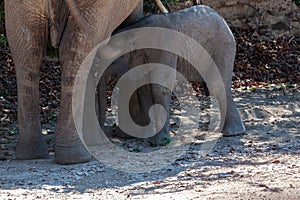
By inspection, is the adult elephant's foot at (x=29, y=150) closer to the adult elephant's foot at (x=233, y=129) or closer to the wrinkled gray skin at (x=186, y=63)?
the wrinkled gray skin at (x=186, y=63)

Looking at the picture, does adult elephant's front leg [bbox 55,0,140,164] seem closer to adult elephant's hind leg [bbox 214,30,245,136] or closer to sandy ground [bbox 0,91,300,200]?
sandy ground [bbox 0,91,300,200]

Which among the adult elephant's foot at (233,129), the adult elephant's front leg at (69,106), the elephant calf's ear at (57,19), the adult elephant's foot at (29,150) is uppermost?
the elephant calf's ear at (57,19)

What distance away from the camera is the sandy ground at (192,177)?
17.5 feet

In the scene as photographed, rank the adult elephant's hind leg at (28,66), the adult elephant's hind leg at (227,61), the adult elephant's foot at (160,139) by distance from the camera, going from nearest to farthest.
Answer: the adult elephant's hind leg at (28,66) < the adult elephant's foot at (160,139) < the adult elephant's hind leg at (227,61)

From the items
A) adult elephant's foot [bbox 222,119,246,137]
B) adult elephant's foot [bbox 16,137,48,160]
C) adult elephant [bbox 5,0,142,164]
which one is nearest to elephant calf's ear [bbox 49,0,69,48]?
adult elephant [bbox 5,0,142,164]

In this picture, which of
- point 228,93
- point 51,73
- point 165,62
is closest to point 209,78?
point 228,93

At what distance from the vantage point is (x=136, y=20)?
8328 mm

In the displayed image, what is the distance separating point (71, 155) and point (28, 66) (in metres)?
1.01

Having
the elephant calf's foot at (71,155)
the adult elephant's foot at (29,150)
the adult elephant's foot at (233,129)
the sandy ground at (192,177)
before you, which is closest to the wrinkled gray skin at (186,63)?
the adult elephant's foot at (233,129)

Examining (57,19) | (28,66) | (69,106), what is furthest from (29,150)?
(57,19)

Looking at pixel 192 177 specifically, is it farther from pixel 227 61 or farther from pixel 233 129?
pixel 227 61

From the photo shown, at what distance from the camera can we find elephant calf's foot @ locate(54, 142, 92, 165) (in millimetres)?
6734

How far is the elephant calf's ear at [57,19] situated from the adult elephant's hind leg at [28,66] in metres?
0.11

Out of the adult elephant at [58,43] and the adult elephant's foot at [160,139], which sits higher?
the adult elephant at [58,43]
